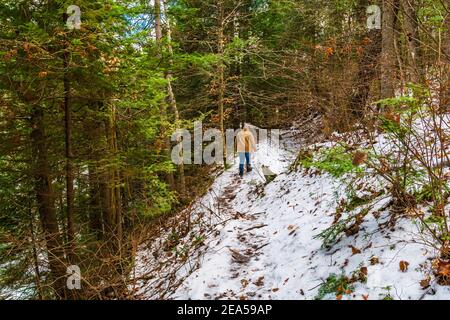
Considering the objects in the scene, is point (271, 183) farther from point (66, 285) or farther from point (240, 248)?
point (66, 285)

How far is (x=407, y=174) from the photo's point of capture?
4.59m

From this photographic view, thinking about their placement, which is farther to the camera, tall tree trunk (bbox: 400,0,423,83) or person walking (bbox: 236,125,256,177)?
person walking (bbox: 236,125,256,177)

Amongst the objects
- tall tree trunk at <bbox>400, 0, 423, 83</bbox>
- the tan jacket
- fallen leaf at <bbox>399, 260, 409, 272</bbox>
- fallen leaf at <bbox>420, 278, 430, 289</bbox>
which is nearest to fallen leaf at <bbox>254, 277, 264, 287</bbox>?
fallen leaf at <bbox>399, 260, 409, 272</bbox>

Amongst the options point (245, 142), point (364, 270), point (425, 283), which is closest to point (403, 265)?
point (425, 283)

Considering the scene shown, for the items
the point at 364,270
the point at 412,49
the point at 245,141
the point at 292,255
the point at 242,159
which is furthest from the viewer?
the point at 242,159

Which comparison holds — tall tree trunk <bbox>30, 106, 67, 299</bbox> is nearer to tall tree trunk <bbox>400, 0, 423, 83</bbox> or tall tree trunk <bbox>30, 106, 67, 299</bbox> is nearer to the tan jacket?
the tan jacket

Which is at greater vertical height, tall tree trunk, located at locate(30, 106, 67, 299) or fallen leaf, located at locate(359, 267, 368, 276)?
tall tree trunk, located at locate(30, 106, 67, 299)

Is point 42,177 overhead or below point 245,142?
below

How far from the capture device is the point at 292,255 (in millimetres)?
5758

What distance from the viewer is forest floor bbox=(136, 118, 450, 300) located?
4051 millimetres

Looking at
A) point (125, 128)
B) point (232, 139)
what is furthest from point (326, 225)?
point (232, 139)

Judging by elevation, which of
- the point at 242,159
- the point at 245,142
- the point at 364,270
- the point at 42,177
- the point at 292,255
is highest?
the point at 245,142

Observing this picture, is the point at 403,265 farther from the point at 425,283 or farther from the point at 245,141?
the point at 245,141
